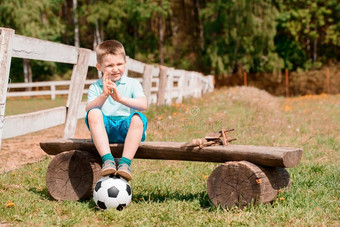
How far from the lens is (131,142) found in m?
3.73

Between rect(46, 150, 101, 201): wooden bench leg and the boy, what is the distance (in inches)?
11.0

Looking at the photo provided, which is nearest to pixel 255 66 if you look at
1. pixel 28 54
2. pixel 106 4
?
pixel 106 4

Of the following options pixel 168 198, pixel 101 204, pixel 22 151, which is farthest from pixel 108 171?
pixel 22 151

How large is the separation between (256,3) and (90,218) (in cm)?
3059

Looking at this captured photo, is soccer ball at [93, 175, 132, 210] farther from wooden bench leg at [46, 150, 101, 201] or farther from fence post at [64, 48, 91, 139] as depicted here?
fence post at [64, 48, 91, 139]

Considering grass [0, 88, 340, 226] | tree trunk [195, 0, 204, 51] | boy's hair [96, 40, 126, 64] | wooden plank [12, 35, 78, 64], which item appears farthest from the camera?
tree trunk [195, 0, 204, 51]

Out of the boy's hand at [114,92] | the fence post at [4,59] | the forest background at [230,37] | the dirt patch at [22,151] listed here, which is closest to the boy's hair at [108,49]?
the boy's hand at [114,92]

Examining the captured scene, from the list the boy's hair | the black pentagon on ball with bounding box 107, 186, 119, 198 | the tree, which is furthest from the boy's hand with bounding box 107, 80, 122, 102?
the tree

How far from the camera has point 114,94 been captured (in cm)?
372

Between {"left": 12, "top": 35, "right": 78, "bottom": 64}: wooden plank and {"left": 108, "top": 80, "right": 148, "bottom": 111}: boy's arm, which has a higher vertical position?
{"left": 12, "top": 35, "right": 78, "bottom": 64}: wooden plank

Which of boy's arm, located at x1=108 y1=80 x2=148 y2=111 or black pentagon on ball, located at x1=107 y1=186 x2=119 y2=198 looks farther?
boy's arm, located at x1=108 y1=80 x2=148 y2=111

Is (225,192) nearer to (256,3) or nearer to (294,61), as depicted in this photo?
(256,3)

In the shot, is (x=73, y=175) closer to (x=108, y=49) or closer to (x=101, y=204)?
(x=101, y=204)

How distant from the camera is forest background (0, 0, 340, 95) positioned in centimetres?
3039
